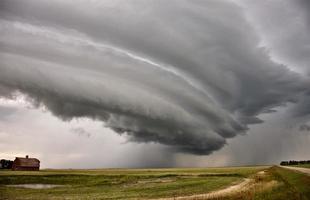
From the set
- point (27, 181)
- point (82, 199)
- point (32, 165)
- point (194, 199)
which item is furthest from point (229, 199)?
point (32, 165)

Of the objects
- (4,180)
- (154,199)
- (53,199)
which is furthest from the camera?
(4,180)

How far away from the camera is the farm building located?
147375mm

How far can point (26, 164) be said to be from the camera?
151 m

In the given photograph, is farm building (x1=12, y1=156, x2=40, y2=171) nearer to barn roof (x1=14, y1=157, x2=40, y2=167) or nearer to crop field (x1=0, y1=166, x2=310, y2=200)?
barn roof (x1=14, y1=157, x2=40, y2=167)

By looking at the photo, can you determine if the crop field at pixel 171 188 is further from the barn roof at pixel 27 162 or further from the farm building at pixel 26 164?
the barn roof at pixel 27 162

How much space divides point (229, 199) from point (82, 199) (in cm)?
1663

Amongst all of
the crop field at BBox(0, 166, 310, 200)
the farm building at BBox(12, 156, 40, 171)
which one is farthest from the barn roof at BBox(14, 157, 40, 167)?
the crop field at BBox(0, 166, 310, 200)

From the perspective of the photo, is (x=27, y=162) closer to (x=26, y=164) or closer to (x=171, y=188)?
(x=26, y=164)

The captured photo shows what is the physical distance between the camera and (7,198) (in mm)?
40594

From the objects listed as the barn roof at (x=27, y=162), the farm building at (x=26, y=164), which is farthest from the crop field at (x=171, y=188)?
the barn roof at (x=27, y=162)

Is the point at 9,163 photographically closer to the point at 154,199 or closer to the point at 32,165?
the point at 32,165

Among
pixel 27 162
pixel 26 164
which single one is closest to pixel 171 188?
pixel 26 164

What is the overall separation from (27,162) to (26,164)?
3.81 ft

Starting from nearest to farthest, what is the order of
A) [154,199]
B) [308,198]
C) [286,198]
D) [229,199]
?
[308,198]
[286,198]
[229,199]
[154,199]
